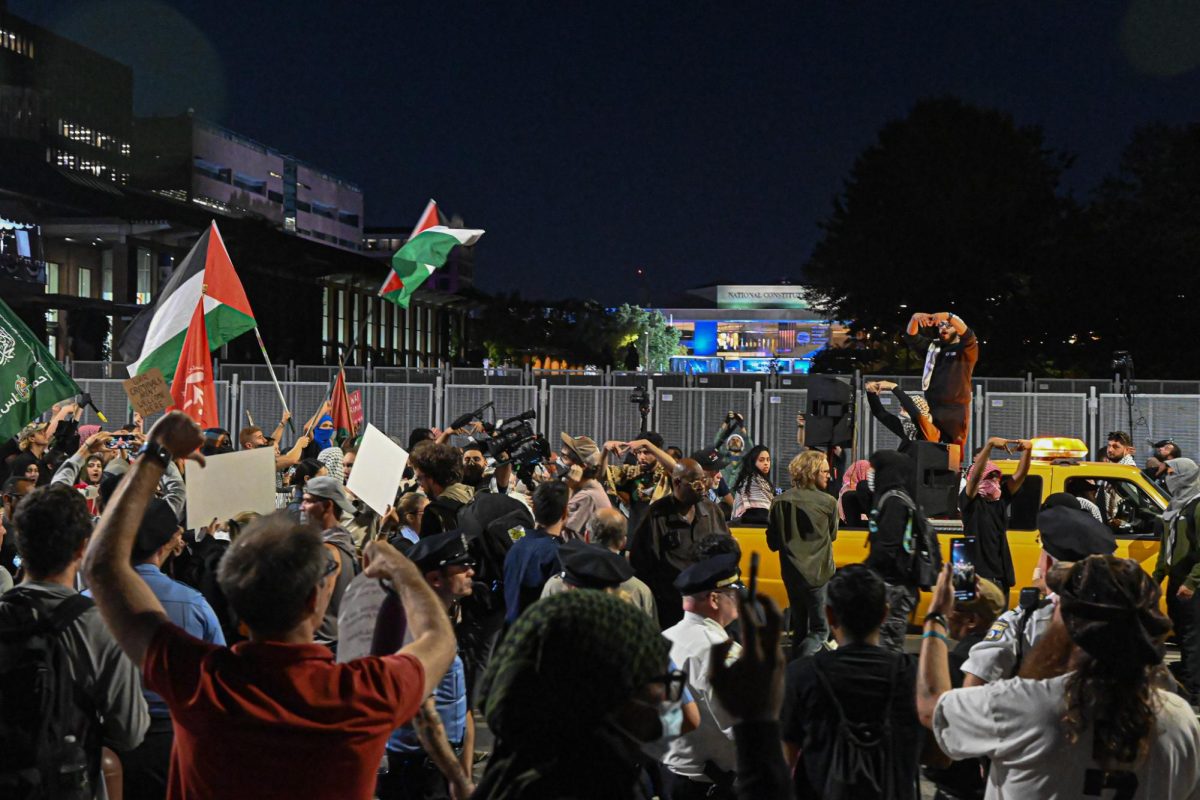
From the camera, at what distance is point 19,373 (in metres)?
9.23

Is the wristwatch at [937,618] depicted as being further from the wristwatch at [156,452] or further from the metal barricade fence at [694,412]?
the metal barricade fence at [694,412]

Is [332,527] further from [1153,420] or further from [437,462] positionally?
[1153,420]

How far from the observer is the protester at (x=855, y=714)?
411cm

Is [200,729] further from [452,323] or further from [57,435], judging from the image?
[452,323]

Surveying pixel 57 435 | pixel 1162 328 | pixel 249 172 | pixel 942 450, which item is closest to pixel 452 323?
pixel 249 172

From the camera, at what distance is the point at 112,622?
3.15 metres

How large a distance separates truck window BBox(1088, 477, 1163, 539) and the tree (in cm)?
3463

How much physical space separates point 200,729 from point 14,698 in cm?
136

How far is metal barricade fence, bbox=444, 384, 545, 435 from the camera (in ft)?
87.7

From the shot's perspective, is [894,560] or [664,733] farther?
[894,560]

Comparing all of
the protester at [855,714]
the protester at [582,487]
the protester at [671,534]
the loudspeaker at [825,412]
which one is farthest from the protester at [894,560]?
the loudspeaker at [825,412]

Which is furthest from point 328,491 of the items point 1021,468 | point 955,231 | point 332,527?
point 955,231

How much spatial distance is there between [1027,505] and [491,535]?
6.31 metres

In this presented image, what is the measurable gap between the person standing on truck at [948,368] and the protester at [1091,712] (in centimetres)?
836
